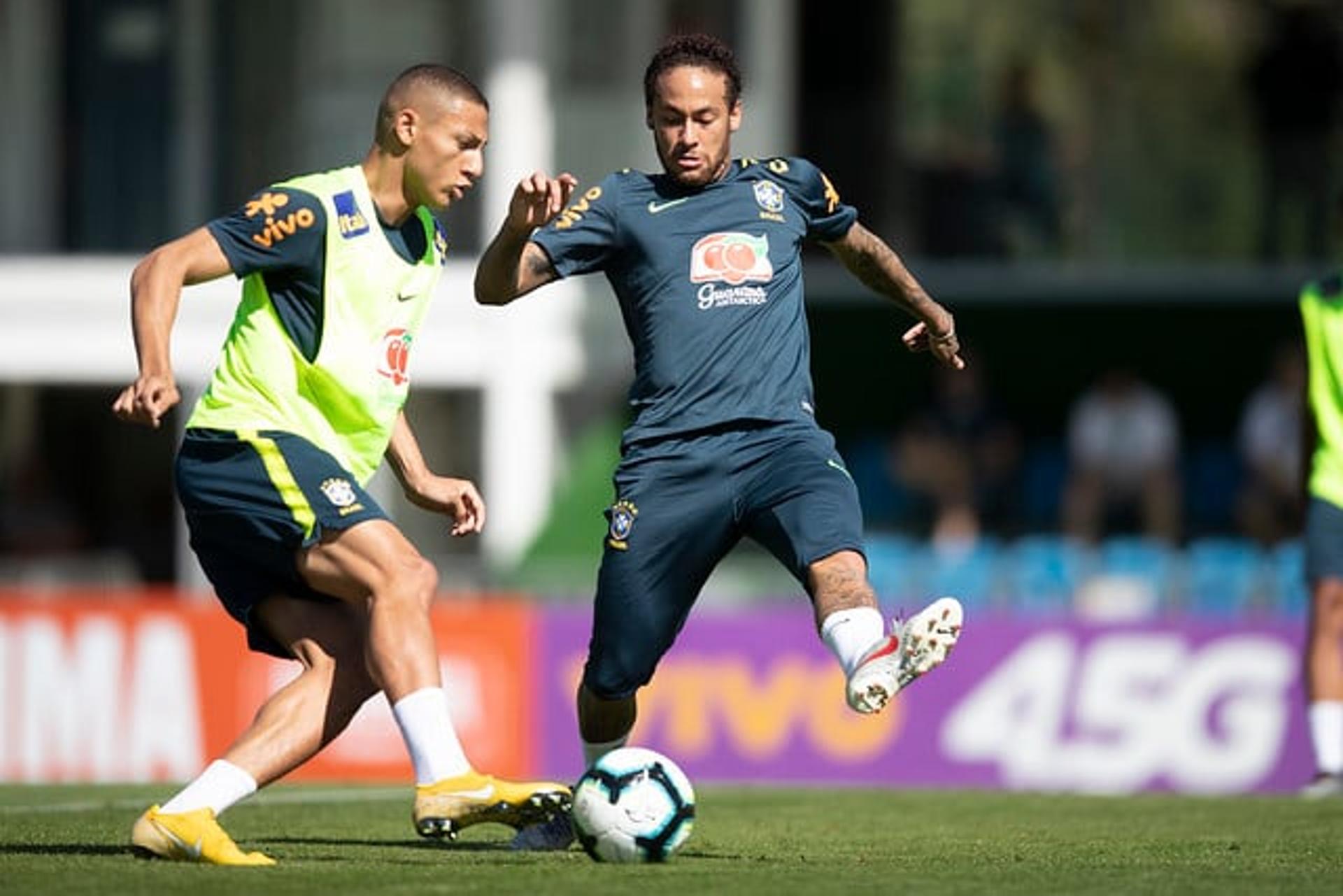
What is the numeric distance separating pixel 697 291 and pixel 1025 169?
13.4 meters

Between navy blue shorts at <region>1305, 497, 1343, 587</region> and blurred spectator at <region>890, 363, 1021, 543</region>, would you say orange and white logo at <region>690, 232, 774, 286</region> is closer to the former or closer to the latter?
navy blue shorts at <region>1305, 497, 1343, 587</region>

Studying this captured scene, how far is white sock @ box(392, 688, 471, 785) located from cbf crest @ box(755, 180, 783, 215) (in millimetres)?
2042

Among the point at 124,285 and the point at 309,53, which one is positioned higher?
the point at 309,53

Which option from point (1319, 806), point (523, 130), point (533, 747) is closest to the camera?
point (1319, 806)

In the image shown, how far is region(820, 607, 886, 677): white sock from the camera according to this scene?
791 centimetres

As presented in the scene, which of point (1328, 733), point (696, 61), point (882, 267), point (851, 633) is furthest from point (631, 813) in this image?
point (1328, 733)

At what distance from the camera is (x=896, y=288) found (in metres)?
9.34

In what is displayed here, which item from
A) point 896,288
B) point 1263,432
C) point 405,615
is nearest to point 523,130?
point 1263,432

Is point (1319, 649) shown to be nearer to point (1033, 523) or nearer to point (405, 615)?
point (405, 615)

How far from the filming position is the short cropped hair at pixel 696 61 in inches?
347

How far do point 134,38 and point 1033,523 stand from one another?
8604mm

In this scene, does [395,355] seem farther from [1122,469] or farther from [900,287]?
[1122,469]

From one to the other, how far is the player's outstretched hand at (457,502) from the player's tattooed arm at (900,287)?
1.67 metres

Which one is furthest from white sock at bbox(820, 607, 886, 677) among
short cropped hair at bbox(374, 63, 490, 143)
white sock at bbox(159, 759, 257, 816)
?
short cropped hair at bbox(374, 63, 490, 143)
